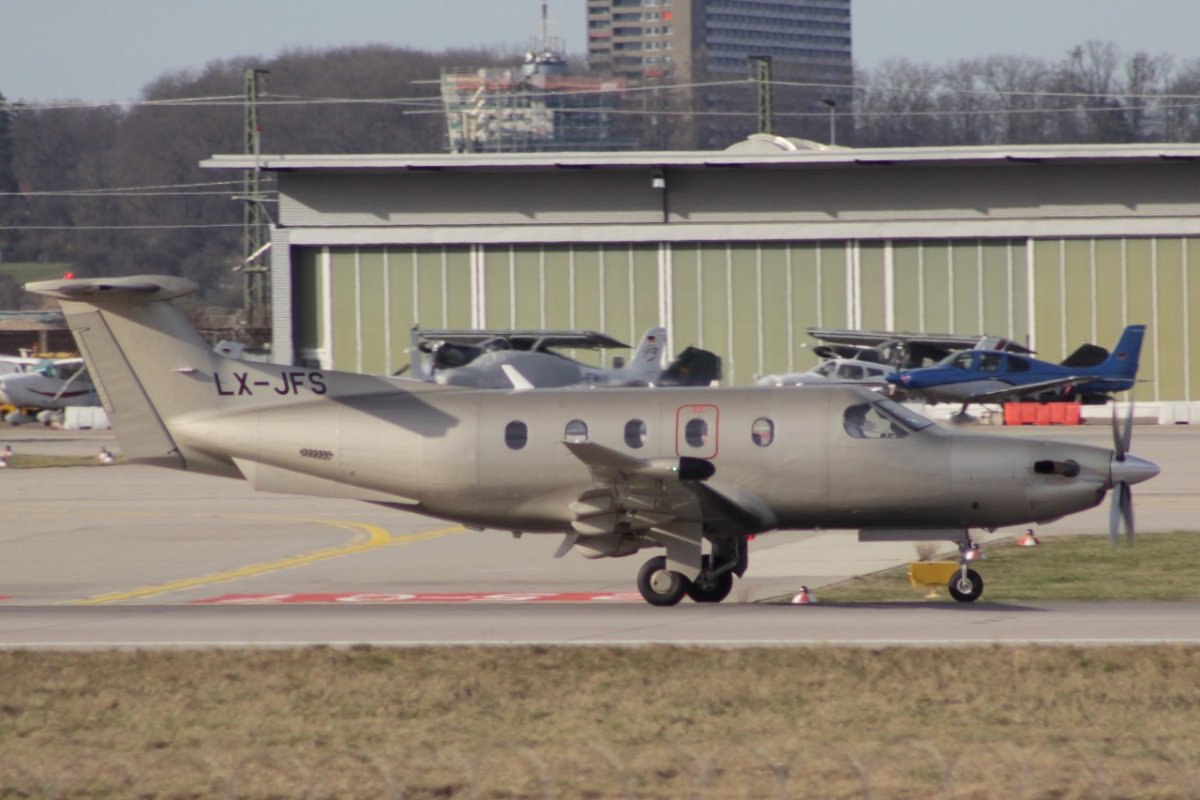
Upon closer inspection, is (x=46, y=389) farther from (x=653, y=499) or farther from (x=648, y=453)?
(x=653, y=499)

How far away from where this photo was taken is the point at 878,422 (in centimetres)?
1889

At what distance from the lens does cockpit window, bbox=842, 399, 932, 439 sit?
1881 cm

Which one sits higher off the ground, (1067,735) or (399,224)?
(399,224)

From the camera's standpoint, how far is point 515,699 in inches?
546

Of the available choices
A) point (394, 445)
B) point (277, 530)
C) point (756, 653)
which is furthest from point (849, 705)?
point (277, 530)

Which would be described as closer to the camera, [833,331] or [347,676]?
[347,676]

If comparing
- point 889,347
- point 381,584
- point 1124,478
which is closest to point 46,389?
point 889,347

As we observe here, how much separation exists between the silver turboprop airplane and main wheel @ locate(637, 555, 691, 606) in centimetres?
2

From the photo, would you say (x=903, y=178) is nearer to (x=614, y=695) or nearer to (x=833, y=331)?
(x=833, y=331)

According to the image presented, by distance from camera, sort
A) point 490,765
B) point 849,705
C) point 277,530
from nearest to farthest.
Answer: point 490,765 < point 849,705 < point 277,530

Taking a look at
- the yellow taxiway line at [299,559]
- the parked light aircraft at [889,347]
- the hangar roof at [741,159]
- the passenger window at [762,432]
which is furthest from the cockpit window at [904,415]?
the hangar roof at [741,159]

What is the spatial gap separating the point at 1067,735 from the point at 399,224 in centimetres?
5060

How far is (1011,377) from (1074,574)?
108ft

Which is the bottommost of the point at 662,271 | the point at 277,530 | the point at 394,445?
the point at 277,530
